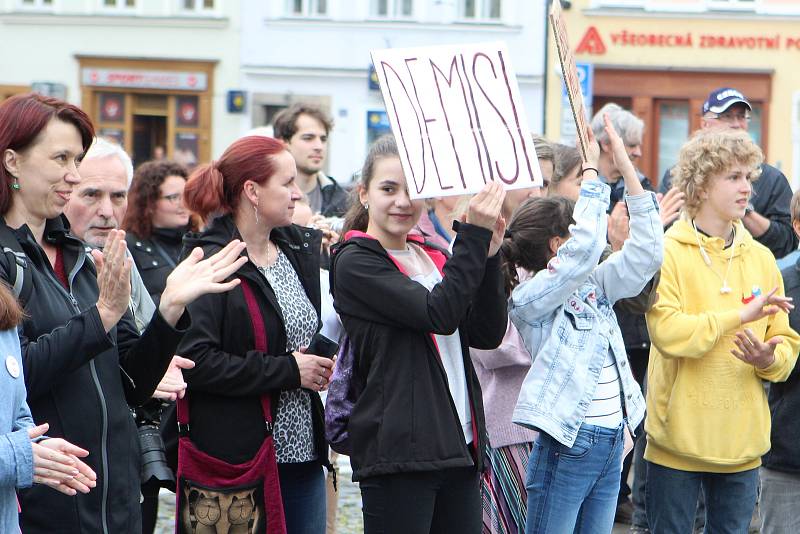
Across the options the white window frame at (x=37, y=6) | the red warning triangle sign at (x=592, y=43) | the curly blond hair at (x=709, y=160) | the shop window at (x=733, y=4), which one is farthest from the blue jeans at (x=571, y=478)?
the white window frame at (x=37, y=6)

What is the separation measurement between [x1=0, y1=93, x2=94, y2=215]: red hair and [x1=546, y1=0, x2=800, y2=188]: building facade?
22794mm

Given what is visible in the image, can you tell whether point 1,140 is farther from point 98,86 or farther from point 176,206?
point 98,86

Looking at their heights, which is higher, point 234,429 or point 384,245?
point 384,245

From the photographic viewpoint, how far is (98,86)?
28.2m

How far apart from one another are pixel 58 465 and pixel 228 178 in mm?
1770

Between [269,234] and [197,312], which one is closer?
[197,312]

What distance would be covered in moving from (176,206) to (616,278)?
2.91m

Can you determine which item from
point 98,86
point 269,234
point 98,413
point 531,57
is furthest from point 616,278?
point 98,86

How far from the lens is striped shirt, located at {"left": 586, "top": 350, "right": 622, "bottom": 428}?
15.8 ft

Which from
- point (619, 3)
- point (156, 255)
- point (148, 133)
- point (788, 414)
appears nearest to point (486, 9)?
point (619, 3)

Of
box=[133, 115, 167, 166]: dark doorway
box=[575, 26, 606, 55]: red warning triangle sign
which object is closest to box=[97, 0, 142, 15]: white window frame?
box=[133, 115, 167, 166]: dark doorway

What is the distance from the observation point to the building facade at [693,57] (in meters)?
26.2

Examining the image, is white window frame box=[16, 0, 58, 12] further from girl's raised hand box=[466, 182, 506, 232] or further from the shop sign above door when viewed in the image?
girl's raised hand box=[466, 182, 506, 232]

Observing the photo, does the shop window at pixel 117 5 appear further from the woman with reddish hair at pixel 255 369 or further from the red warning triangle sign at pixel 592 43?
the woman with reddish hair at pixel 255 369
